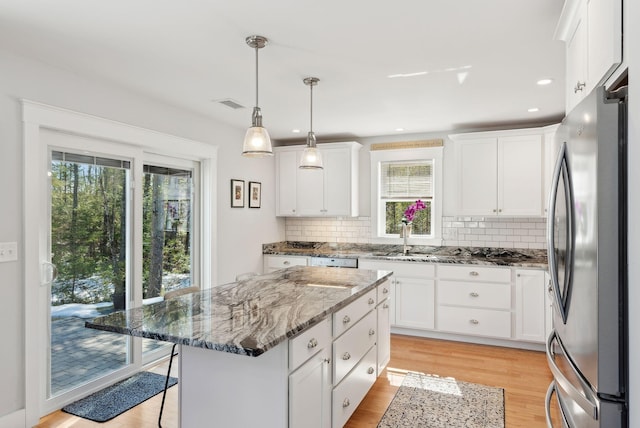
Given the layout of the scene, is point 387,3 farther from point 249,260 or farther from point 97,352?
Answer: point 249,260

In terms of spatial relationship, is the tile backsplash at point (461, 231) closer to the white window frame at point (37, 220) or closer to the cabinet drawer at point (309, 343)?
the white window frame at point (37, 220)

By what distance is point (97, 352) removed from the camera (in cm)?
336

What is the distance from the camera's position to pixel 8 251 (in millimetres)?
2625

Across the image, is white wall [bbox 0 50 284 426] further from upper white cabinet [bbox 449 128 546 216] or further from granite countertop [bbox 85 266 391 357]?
upper white cabinet [bbox 449 128 546 216]

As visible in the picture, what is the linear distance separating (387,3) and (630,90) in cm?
122

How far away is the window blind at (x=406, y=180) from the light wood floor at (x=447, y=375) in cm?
179

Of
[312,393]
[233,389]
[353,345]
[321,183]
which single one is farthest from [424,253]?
[233,389]

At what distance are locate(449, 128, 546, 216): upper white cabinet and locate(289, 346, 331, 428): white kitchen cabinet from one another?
3.12 metres

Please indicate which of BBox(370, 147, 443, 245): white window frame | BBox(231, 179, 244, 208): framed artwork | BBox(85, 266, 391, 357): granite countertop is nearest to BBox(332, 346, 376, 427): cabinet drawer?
BBox(85, 266, 391, 357): granite countertop

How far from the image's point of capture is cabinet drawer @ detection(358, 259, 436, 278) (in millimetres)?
4641

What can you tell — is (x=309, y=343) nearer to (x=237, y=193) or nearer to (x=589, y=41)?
(x=589, y=41)

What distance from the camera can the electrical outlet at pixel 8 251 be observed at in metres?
2.59

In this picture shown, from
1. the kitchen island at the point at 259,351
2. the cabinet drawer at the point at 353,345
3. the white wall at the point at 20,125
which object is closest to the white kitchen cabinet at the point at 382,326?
the cabinet drawer at the point at 353,345

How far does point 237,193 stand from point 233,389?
3.20 metres
